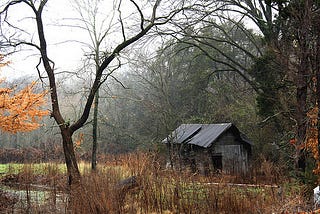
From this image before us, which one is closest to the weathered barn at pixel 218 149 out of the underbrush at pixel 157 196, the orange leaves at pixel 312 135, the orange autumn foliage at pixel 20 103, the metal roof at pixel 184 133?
the metal roof at pixel 184 133

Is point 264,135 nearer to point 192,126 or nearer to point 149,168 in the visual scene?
point 192,126

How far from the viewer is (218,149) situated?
1458 centimetres

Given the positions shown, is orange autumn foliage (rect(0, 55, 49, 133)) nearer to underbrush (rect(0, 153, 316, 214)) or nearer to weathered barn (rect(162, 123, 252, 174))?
underbrush (rect(0, 153, 316, 214))

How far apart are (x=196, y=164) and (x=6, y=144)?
60.7 feet

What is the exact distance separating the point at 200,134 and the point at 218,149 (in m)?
1.30

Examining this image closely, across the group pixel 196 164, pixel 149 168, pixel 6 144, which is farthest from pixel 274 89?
pixel 6 144

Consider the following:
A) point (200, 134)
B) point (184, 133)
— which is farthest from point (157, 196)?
point (184, 133)

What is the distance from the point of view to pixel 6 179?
14195mm

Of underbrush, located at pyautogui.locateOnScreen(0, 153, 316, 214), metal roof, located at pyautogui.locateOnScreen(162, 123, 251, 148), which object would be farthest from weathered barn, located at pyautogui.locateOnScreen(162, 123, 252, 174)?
underbrush, located at pyautogui.locateOnScreen(0, 153, 316, 214)

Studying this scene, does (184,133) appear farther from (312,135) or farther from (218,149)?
→ (312,135)

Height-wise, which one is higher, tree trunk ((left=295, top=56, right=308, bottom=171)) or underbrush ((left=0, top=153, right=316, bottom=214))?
tree trunk ((left=295, top=56, right=308, bottom=171))

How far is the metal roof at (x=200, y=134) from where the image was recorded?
47.1 feet

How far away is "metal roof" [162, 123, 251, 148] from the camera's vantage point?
47.1 feet

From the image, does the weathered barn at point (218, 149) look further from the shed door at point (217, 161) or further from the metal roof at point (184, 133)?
the metal roof at point (184, 133)
